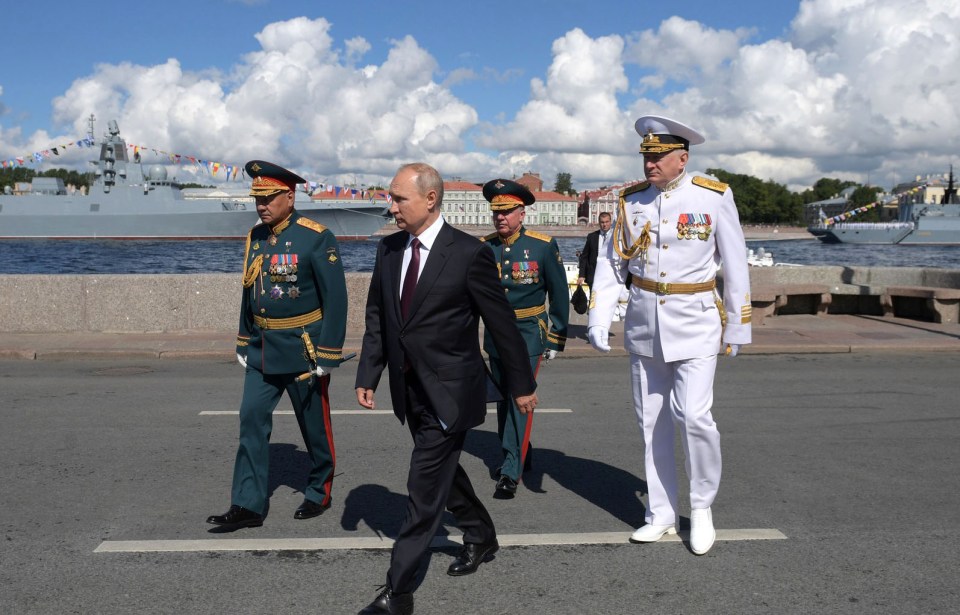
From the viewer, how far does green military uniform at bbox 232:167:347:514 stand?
476 cm

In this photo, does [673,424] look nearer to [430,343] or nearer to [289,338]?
[430,343]

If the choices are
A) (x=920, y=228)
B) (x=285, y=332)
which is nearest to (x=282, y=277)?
(x=285, y=332)

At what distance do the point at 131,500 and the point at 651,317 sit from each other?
311 centimetres

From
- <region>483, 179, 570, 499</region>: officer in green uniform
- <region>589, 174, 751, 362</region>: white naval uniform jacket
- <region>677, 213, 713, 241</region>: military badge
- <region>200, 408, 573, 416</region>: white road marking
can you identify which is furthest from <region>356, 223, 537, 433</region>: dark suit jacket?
<region>200, 408, 573, 416</region>: white road marking

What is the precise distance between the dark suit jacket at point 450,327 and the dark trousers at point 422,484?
0.22 ft

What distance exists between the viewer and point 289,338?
15.9 ft

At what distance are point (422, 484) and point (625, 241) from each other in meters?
1.68

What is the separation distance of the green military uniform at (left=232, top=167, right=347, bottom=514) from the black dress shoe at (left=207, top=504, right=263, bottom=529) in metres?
0.03

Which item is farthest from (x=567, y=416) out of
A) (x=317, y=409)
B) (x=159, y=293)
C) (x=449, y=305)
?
(x=159, y=293)

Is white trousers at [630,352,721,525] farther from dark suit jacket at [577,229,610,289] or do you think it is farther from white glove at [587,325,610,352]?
dark suit jacket at [577,229,610,289]

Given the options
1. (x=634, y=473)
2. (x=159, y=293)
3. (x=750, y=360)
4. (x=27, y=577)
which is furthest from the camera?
(x=159, y=293)

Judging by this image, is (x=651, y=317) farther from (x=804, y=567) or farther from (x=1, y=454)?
(x=1, y=454)

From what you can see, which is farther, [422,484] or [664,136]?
[664,136]

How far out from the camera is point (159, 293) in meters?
12.8
